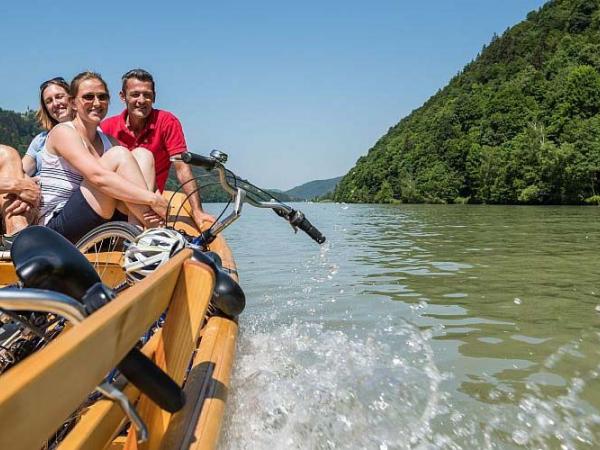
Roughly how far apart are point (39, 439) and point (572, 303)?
5.31 meters

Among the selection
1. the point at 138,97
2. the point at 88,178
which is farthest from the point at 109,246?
the point at 138,97

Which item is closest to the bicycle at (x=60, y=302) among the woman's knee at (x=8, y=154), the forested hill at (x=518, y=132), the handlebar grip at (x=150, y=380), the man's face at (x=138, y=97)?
the handlebar grip at (x=150, y=380)

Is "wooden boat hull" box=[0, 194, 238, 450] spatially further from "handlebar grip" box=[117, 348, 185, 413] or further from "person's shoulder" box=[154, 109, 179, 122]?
"person's shoulder" box=[154, 109, 179, 122]

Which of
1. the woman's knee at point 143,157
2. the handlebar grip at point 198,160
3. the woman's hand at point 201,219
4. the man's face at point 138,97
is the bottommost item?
the woman's hand at point 201,219

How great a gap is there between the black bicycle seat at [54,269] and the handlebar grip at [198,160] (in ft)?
4.49

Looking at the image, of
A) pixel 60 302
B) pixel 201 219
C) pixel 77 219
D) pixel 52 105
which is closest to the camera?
pixel 60 302

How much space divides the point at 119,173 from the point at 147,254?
4.33 feet

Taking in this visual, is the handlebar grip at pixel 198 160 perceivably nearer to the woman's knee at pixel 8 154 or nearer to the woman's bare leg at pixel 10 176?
the woman's bare leg at pixel 10 176

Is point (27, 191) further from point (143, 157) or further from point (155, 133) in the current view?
point (155, 133)

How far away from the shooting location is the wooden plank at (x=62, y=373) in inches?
27.1

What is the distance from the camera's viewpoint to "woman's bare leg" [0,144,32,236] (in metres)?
3.71

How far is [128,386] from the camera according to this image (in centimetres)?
163

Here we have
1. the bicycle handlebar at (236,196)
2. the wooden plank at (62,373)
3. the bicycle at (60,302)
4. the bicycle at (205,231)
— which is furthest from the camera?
the bicycle at (205,231)

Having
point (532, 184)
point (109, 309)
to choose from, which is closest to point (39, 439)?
point (109, 309)
